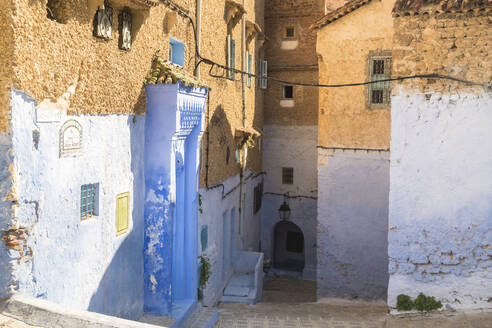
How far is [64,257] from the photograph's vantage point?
6.27 meters

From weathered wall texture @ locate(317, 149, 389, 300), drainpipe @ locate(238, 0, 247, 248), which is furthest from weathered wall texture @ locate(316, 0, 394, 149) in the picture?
drainpipe @ locate(238, 0, 247, 248)

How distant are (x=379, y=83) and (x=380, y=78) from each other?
0.14 meters

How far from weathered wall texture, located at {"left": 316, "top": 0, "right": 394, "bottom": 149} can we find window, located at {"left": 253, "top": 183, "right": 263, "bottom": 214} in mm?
4736

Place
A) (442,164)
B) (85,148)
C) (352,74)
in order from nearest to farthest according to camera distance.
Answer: (85,148), (442,164), (352,74)

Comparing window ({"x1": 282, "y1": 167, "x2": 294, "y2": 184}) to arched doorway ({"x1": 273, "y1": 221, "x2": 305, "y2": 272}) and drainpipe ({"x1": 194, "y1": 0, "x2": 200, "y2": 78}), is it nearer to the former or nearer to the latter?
arched doorway ({"x1": 273, "y1": 221, "x2": 305, "y2": 272})

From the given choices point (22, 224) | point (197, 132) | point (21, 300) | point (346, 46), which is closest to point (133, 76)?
point (197, 132)

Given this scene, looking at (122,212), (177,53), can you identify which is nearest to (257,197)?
(177,53)

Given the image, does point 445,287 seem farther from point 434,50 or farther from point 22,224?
point 22,224

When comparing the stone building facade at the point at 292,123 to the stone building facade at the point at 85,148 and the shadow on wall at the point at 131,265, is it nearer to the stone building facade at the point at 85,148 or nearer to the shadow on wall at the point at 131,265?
the stone building facade at the point at 85,148

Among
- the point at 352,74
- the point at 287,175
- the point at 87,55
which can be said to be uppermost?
the point at 352,74

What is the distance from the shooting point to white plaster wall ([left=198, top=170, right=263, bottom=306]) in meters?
12.1

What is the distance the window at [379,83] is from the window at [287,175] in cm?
650

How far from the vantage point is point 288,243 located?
23.0m

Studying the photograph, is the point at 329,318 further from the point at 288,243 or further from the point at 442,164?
the point at 288,243
